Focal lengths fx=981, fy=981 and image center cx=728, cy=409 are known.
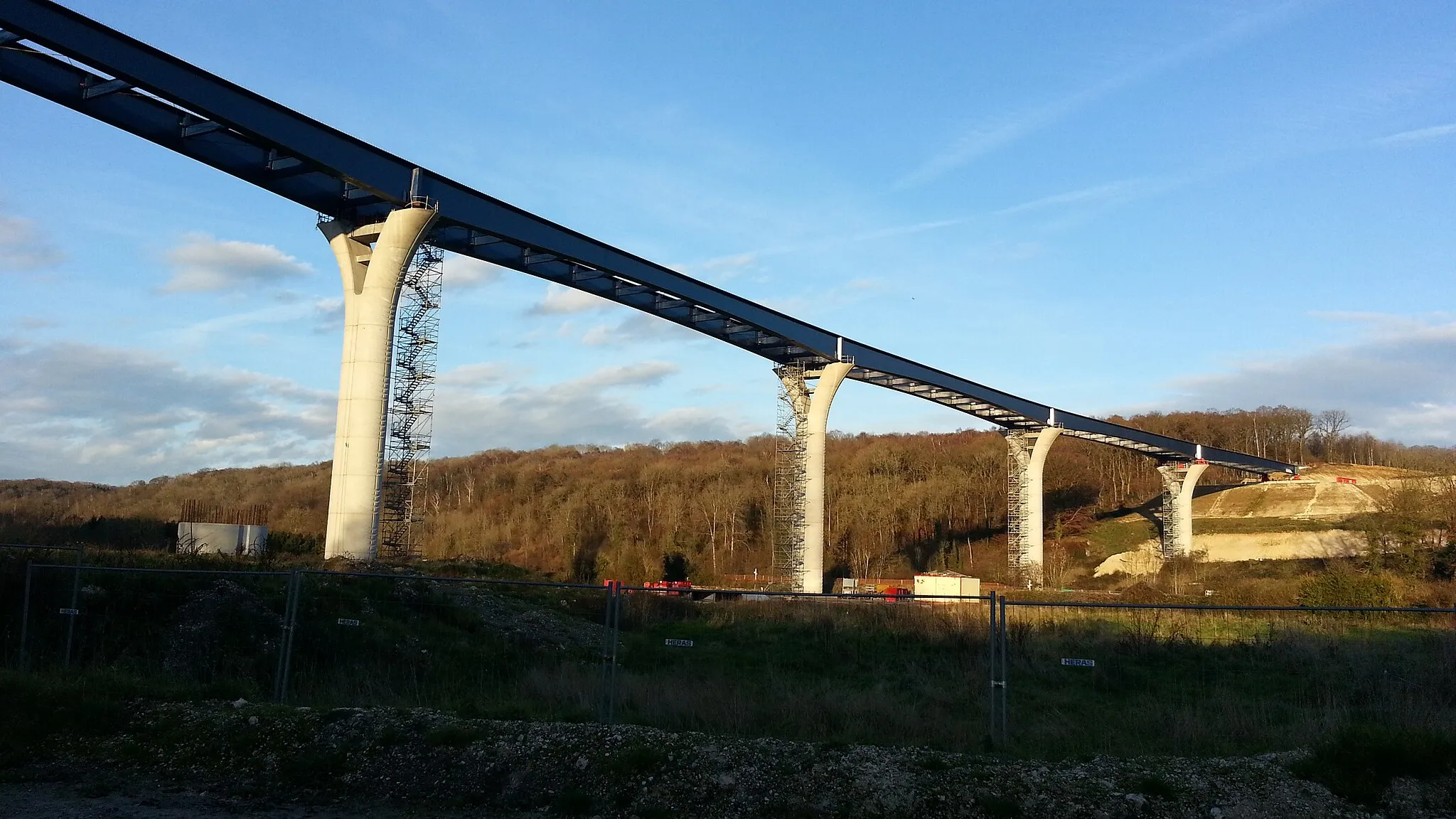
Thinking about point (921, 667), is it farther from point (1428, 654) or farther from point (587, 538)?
point (587, 538)

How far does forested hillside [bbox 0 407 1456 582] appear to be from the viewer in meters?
62.1

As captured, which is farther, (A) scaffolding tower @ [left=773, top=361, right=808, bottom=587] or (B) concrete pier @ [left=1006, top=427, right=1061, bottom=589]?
(B) concrete pier @ [left=1006, top=427, right=1061, bottom=589]

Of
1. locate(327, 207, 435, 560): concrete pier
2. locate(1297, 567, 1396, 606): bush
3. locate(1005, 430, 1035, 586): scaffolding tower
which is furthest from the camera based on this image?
locate(1005, 430, 1035, 586): scaffolding tower

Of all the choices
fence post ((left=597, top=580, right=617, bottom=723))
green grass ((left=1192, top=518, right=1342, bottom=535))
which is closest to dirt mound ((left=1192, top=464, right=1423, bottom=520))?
green grass ((left=1192, top=518, right=1342, bottom=535))

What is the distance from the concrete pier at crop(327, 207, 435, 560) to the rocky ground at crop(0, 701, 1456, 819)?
13.3 meters

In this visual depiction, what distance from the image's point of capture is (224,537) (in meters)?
27.8

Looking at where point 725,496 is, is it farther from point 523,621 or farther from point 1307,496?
point 523,621

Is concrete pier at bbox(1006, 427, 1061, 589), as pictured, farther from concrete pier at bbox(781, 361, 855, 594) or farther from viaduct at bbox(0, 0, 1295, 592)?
viaduct at bbox(0, 0, 1295, 592)

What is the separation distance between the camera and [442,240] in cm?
2622

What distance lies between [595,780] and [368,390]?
1660cm

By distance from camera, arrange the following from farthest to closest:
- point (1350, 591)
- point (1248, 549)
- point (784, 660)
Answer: point (1248, 549)
point (1350, 591)
point (784, 660)

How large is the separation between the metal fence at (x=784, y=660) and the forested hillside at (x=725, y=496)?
Answer: 27.3m

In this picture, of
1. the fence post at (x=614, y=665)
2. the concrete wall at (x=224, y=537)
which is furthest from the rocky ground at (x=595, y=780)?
the concrete wall at (x=224, y=537)

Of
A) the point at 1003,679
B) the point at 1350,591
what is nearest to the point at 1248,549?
the point at 1350,591
